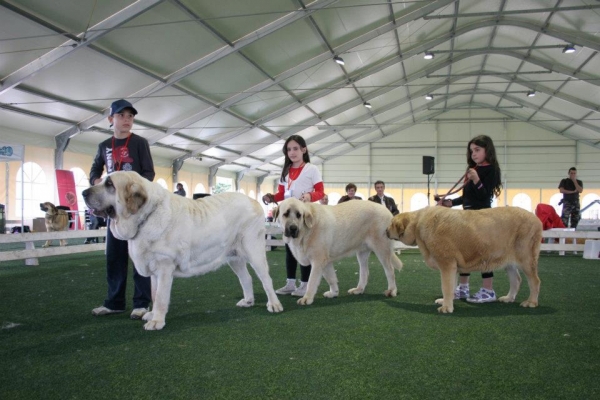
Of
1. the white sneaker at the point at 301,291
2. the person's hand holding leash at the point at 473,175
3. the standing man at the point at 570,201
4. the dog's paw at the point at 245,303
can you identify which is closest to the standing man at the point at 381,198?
the standing man at the point at 570,201

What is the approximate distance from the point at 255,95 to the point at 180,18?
8.06 metres

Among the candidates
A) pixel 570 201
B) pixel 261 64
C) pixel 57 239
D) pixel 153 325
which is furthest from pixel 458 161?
pixel 153 325

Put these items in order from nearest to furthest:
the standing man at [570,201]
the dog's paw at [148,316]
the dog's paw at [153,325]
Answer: the dog's paw at [153,325] → the dog's paw at [148,316] → the standing man at [570,201]

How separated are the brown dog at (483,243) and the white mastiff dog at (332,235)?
2.78ft

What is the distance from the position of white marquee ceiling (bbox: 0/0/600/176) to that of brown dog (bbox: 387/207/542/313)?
988 centimetres

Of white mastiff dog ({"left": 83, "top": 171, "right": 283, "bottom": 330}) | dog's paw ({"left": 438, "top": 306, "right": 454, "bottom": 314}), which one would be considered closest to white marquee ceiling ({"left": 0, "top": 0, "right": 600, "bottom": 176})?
white mastiff dog ({"left": 83, "top": 171, "right": 283, "bottom": 330})

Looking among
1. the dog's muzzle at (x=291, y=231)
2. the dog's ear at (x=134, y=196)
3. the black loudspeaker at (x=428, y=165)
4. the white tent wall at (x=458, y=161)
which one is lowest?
the dog's muzzle at (x=291, y=231)

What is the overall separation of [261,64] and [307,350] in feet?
54.7

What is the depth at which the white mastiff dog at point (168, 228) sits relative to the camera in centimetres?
344

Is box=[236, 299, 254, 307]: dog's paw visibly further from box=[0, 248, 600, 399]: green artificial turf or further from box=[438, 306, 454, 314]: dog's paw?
box=[438, 306, 454, 314]: dog's paw

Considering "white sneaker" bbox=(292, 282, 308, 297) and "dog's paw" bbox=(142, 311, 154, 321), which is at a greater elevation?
"dog's paw" bbox=(142, 311, 154, 321)

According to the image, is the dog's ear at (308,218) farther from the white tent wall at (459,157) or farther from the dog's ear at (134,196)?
the white tent wall at (459,157)

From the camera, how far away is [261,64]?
18.1 m

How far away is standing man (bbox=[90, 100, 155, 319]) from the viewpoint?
4.26 metres
